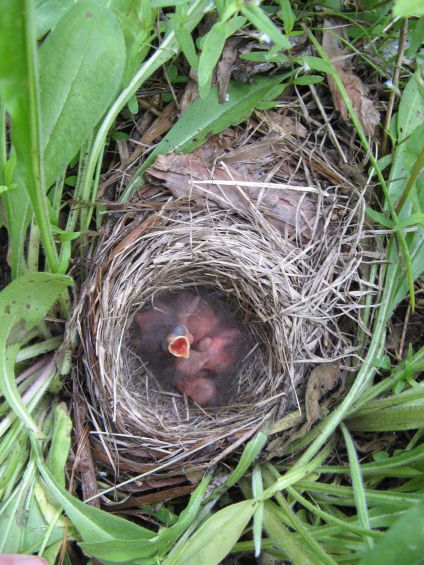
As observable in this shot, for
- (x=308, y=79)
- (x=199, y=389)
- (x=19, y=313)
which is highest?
(x=308, y=79)

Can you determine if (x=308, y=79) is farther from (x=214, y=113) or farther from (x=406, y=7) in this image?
(x=406, y=7)

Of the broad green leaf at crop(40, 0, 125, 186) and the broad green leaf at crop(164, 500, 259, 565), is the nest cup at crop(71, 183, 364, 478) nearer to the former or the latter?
the broad green leaf at crop(164, 500, 259, 565)

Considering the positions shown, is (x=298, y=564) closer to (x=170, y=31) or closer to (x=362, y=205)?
(x=362, y=205)

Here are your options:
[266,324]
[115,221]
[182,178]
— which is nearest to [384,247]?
[266,324]

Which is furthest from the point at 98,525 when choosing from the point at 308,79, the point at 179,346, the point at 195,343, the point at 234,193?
the point at 308,79

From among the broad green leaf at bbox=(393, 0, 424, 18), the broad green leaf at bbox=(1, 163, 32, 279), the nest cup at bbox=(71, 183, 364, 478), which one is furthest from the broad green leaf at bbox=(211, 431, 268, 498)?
the broad green leaf at bbox=(393, 0, 424, 18)
